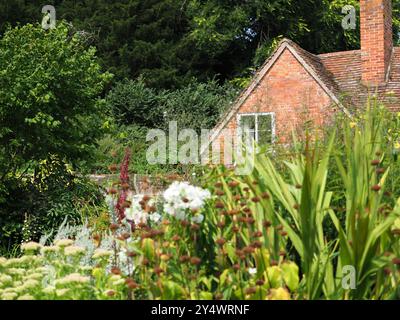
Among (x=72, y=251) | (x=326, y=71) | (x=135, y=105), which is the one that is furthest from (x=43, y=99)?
(x=135, y=105)

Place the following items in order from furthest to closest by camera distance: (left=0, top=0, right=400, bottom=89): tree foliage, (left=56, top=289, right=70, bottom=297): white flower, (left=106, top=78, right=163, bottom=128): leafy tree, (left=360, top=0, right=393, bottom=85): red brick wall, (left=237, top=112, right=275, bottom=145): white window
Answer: (left=0, top=0, right=400, bottom=89): tree foliage → (left=106, top=78, right=163, bottom=128): leafy tree → (left=360, top=0, right=393, bottom=85): red brick wall → (left=237, top=112, right=275, bottom=145): white window → (left=56, top=289, right=70, bottom=297): white flower

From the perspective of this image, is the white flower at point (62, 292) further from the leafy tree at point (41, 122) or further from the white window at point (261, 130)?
the leafy tree at point (41, 122)

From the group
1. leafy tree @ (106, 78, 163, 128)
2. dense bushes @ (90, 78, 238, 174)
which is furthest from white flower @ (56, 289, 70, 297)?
leafy tree @ (106, 78, 163, 128)

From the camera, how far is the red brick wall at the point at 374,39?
690 inches

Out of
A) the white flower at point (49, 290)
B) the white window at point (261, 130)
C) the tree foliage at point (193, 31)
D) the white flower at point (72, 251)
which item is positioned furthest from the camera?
the tree foliage at point (193, 31)

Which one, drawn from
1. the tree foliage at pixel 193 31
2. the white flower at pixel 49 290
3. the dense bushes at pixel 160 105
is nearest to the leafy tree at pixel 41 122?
the white flower at pixel 49 290

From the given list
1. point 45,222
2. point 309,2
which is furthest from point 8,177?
point 309,2

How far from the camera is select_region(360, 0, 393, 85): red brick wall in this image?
17516 mm

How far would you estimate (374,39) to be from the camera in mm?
17656

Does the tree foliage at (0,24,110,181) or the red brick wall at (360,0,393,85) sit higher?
the red brick wall at (360,0,393,85)

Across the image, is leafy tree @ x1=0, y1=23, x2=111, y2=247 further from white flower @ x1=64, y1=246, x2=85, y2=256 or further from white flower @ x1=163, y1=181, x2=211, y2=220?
white flower @ x1=163, y1=181, x2=211, y2=220

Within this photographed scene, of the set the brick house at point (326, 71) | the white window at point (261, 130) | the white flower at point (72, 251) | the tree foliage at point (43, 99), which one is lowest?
the white flower at point (72, 251)
